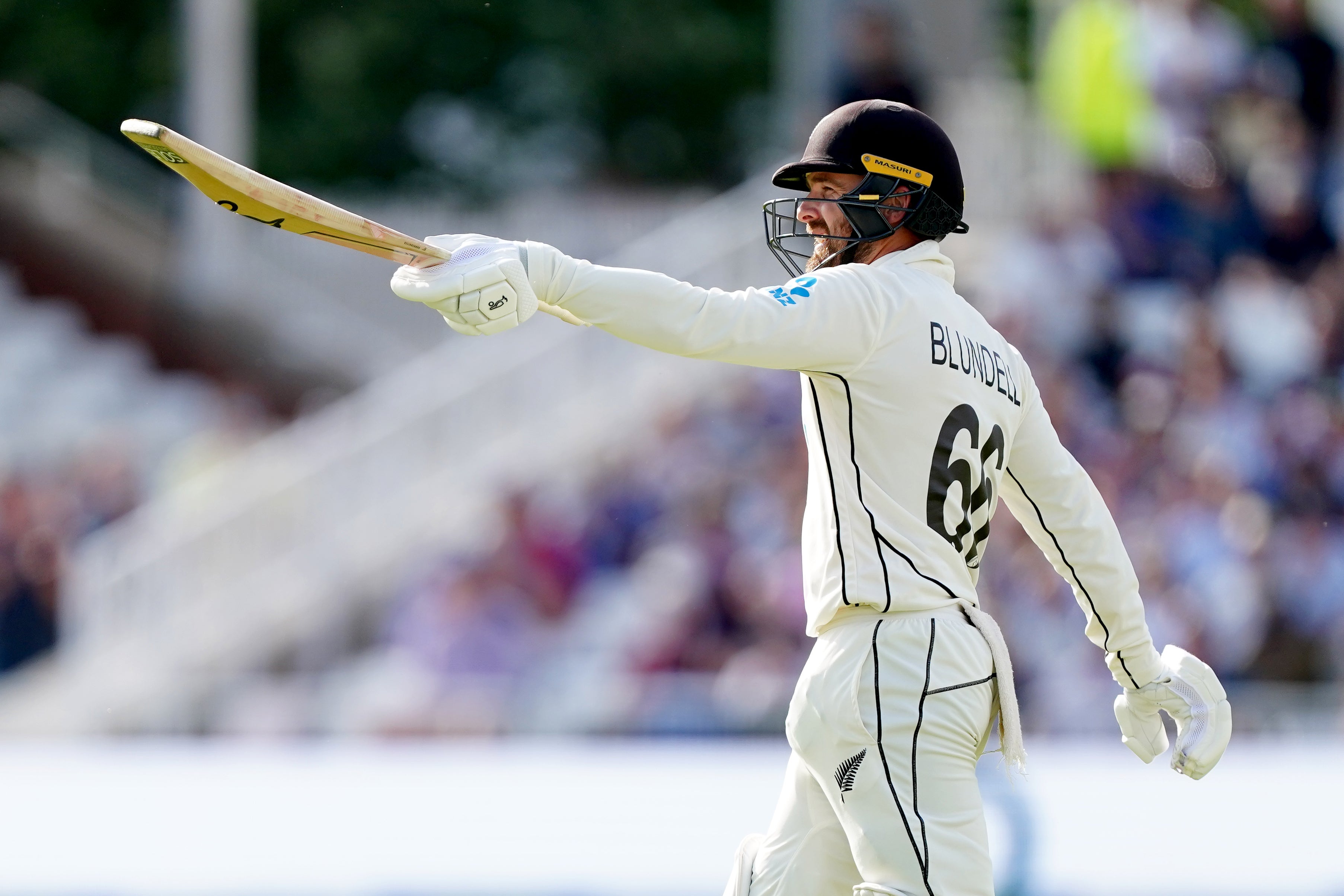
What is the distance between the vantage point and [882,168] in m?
3.75

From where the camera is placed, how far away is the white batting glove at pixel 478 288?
328 cm

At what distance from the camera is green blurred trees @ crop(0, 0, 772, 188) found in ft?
69.4

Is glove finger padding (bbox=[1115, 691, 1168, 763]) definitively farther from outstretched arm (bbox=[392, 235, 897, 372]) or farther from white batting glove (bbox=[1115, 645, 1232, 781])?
outstretched arm (bbox=[392, 235, 897, 372])

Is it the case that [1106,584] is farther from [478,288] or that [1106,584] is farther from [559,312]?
[478,288]

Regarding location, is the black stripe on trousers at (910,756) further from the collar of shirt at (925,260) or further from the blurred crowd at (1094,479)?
the blurred crowd at (1094,479)

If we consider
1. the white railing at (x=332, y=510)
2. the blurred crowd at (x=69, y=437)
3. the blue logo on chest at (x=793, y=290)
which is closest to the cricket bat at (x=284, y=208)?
the blue logo on chest at (x=793, y=290)

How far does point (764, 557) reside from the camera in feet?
29.1

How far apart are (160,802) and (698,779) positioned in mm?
1761

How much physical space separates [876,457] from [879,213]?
0.53 meters

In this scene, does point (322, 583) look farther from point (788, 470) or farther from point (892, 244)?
point (892, 244)

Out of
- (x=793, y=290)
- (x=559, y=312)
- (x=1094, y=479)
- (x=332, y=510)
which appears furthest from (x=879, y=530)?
(x=332, y=510)

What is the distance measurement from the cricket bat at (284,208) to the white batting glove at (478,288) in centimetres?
5

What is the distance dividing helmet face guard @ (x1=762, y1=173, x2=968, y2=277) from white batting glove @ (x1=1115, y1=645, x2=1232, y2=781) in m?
1.12

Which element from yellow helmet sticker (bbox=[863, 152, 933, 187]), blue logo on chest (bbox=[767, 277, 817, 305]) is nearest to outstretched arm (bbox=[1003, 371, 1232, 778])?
yellow helmet sticker (bbox=[863, 152, 933, 187])
